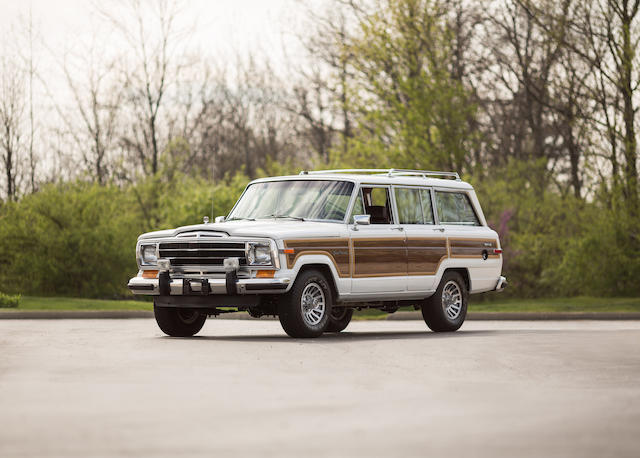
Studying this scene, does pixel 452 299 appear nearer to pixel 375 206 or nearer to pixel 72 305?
pixel 375 206

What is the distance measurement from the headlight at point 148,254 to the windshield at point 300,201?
4.69ft

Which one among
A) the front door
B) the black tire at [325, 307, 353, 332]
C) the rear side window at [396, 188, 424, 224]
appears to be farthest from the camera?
the black tire at [325, 307, 353, 332]

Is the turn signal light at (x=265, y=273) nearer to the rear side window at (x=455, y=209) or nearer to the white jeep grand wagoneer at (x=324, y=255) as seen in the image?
the white jeep grand wagoneer at (x=324, y=255)

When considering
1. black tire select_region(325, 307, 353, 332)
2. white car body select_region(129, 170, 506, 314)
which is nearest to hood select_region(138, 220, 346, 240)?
white car body select_region(129, 170, 506, 314)

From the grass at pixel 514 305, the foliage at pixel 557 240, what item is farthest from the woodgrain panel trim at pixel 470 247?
the foliage at pixel 557 240

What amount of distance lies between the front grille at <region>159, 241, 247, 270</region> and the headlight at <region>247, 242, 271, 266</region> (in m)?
0.09

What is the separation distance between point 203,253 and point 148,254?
1.30 m

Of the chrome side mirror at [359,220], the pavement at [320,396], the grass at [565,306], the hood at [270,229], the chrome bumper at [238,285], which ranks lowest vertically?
the pavement at [320,396]

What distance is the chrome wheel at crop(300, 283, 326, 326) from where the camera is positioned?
15.9 metres

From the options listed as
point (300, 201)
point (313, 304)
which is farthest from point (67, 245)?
point (313, 304)

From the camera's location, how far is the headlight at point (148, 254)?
656 inches

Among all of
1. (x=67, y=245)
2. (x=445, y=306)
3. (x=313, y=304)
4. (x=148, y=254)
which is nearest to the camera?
(x=313, y=304)

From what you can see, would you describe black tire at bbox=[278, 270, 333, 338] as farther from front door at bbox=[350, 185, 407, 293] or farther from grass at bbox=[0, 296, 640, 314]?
grass at bbox=[0, 296, 640, 314]

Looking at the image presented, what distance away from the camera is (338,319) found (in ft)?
61.6
